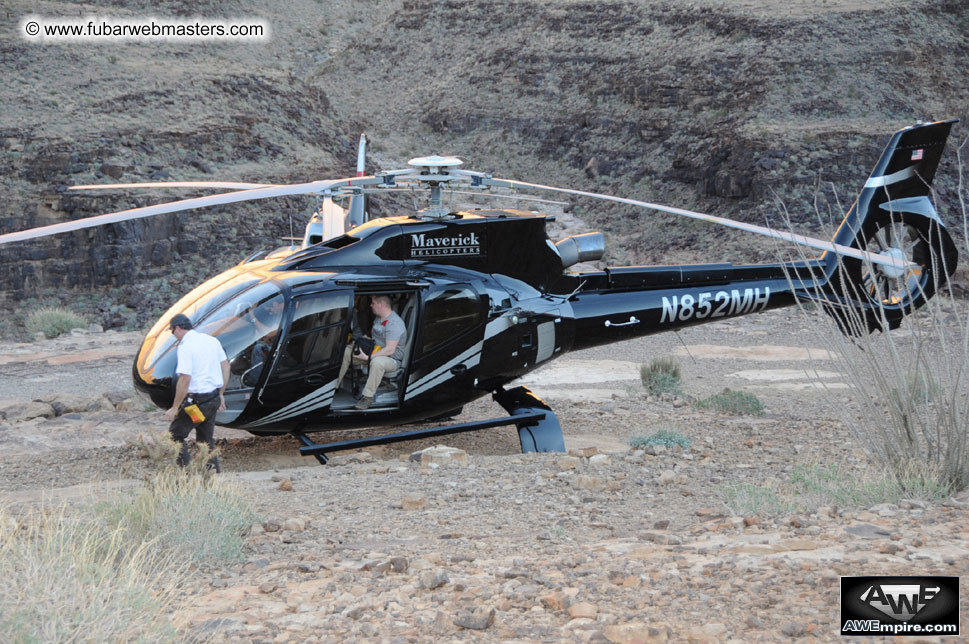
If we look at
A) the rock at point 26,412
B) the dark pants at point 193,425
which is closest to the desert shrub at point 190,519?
the dark pants at point 193,425

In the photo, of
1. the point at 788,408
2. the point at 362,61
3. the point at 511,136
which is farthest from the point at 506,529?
the point at 362,61

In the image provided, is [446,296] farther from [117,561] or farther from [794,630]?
[794,630]

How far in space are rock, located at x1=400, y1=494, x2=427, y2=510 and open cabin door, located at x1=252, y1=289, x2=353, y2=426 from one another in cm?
250

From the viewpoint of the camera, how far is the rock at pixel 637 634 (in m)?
4.31

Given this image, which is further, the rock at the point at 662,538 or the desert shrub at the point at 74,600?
the rock at the point at 662,538

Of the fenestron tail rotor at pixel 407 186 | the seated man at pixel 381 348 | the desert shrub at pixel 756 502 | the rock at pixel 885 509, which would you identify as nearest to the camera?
the rock at pixel 885 509

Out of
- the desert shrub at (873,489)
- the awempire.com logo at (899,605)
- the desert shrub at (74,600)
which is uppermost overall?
the desert shrub at (74,600)

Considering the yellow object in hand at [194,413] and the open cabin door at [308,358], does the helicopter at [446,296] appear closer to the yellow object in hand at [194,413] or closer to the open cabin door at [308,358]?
the open cabin door at [308,358]

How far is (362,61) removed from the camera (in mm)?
49188

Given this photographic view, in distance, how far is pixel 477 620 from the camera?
15.0 feet

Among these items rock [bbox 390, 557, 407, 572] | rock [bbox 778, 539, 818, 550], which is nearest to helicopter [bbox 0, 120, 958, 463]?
rock [bbox 778, 539, 818, 550]

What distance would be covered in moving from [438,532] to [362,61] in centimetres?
4575

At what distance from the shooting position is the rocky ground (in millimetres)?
4645

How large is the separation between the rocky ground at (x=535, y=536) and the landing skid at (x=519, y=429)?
41cm
